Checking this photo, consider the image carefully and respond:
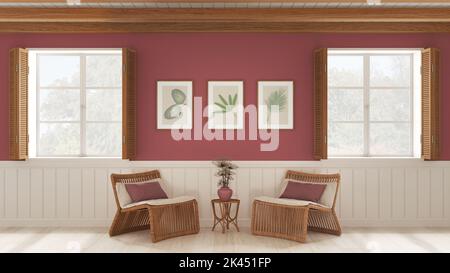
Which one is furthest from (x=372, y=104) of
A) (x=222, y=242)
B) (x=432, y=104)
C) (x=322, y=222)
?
(x=222, y=242)

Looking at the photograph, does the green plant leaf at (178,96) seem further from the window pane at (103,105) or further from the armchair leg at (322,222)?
Answer: the armchair leg at (322,222)

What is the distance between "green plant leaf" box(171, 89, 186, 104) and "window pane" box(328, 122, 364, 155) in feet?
7.17

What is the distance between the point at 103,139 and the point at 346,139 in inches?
141

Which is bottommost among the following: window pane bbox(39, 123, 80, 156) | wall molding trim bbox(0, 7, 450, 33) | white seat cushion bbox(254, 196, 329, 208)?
white seat cushion bbox(254, 196, 329, 208)

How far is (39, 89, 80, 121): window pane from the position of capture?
5340 millimetres

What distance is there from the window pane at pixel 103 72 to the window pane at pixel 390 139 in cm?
384

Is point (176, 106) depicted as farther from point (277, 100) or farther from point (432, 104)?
point (432, 104)

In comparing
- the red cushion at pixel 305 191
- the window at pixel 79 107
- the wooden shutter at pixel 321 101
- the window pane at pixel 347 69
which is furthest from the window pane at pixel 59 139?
the window pane at pixel 347 69

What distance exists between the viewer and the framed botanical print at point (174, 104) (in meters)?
5.17

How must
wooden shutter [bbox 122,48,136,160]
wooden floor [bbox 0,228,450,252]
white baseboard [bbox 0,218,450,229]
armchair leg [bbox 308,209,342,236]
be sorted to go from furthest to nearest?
white baseboard [bbox 0,218,450,229]
wooden shutter [bbox 122,48,136,160]
armchair leg [bbox 308,209,342,236]
wooden floor [bbox 0,228,450,252]

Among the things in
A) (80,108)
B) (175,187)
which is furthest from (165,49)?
(175,187)

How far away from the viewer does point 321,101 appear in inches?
195

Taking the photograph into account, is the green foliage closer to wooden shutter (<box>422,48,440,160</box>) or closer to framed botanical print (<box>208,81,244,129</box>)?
framed botanical print (<box>208,81,244,129</box>)

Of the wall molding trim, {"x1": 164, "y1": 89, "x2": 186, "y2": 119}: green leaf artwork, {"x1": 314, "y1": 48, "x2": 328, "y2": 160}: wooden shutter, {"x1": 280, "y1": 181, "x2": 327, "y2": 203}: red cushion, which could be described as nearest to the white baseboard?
{"x1": 280, "y1": 181, "x2": 327, "y2": 203}: red cushion
